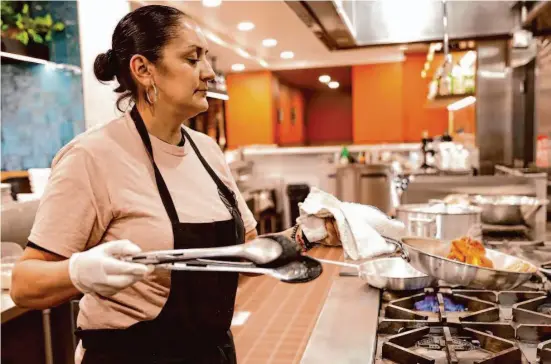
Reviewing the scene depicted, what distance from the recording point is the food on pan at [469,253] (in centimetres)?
155

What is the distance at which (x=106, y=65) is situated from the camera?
1.37m

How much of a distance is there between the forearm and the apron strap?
0.91 ft

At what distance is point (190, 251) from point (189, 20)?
67 centimetres

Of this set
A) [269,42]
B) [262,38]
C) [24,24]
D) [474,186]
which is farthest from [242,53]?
[474,186]

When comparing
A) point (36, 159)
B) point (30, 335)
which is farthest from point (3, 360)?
point (36, 159)

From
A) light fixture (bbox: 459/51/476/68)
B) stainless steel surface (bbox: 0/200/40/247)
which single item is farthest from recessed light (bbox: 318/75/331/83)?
stainless steel surface (bbox: 0/200/40/247)

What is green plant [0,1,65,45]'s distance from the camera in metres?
3.93

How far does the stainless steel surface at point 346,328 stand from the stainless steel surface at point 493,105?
9.10ft

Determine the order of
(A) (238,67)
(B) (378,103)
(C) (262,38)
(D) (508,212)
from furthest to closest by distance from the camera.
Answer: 1. (B) (378,103)
2. (A) (238,67)
3. (C) (262,38)
4. (D) (508,212)

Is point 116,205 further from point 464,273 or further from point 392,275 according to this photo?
point 392,275

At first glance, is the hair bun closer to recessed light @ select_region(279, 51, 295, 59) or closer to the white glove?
the white glove

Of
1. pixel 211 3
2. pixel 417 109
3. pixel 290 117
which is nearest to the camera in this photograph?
pixel 211 3

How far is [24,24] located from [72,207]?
133 inches

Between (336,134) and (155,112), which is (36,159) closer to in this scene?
(155,112)
